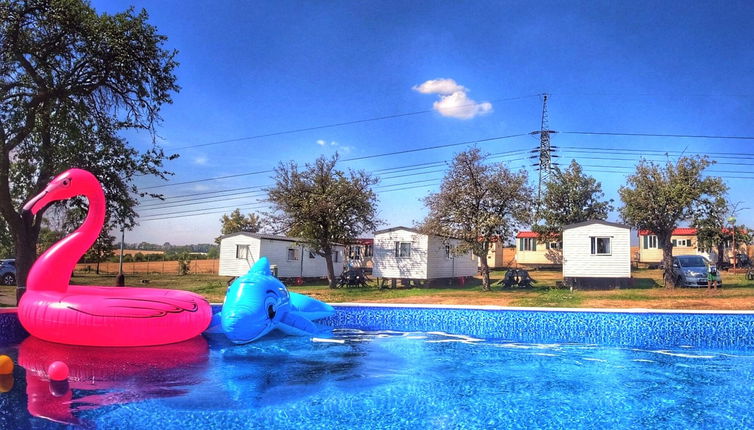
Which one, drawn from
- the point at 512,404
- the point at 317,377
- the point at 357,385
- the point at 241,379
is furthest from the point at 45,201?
the point at 512,404

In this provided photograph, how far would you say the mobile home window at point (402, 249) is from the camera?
77.9 ft

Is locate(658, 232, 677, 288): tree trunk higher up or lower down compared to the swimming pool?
higher up

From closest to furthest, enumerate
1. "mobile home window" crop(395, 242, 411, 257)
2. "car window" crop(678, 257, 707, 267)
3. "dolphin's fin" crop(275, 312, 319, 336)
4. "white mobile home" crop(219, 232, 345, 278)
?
"dolphin's fin" crop(275, 312, 319, 336) < "car window" crop(678, 257, 707, 267) < "mobile home window" crop(395, 242, 411, 257) < "white mobile home" crop(219, 232, 345, 278)

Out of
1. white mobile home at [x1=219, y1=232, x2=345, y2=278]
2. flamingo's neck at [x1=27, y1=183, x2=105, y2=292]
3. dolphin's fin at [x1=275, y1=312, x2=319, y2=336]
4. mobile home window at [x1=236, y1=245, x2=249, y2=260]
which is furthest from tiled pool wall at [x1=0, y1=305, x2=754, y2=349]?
mobile home window at [x1=236, y1=245, x2=249, y2=260]

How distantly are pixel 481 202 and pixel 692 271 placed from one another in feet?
A: 29.0

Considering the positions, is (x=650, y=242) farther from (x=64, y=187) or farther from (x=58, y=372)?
(x=58, y=372)

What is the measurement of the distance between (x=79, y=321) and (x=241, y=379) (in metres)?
2.94

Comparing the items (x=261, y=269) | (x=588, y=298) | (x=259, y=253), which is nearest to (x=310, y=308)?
(x=261, y=269)

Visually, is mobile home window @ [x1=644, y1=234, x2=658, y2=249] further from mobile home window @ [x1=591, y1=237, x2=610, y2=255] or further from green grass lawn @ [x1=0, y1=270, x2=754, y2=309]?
mobile home window @ [x1=591, y1=237, x2=610, y2=255]

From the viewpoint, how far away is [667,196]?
19.0 m

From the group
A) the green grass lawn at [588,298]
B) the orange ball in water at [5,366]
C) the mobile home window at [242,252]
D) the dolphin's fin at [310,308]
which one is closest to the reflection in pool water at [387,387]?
the orange ball in water at [5,366]

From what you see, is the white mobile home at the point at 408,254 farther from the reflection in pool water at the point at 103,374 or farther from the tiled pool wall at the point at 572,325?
the reflection in pool water at the point at 103,374

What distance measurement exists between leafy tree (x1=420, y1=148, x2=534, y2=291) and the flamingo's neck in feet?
46.6

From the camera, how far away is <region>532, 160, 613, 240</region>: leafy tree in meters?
35.0
